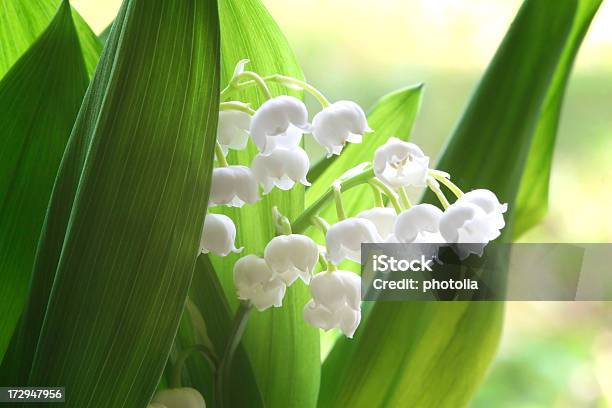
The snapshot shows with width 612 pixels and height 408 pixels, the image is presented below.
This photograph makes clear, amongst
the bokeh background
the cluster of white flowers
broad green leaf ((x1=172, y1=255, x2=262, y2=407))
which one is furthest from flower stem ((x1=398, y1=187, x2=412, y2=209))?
the bokeh background

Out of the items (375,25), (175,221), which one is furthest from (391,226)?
(375,25)

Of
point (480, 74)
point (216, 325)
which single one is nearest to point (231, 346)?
point (216, 325)

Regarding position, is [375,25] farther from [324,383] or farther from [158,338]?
[158,338]

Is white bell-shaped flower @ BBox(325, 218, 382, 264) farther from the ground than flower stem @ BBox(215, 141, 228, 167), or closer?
closer

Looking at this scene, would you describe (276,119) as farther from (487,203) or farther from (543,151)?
(543,151)

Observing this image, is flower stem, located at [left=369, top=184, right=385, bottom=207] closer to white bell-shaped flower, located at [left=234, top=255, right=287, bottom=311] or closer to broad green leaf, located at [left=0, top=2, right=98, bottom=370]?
white bell-shaped flower, located at [left=234, top=255, right=287, bottom=311]
